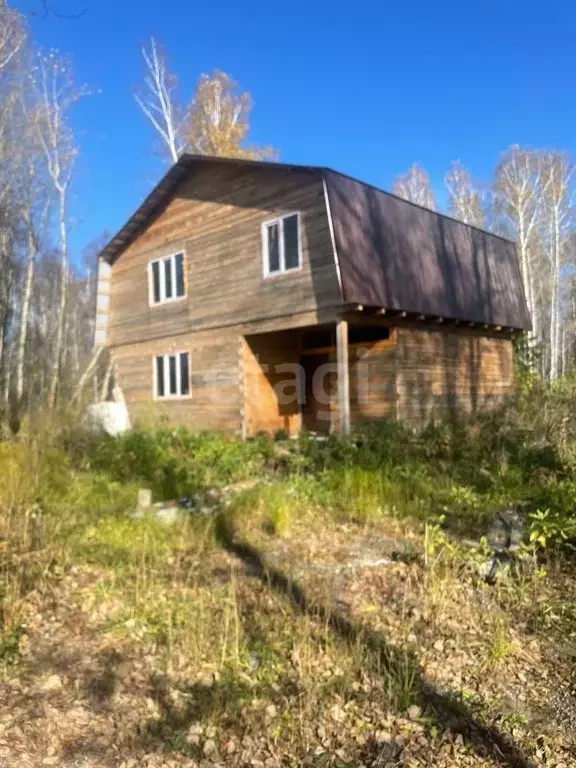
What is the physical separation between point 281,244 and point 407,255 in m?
2.91

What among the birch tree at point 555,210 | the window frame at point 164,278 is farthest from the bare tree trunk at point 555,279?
the window frame at point 164,278

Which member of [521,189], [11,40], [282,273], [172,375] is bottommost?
[172,375]

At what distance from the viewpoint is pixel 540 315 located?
3606 cm

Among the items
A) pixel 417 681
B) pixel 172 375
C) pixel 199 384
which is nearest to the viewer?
pixel 417 681

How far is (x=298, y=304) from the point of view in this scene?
43.1 feet

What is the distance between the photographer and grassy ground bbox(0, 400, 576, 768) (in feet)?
11.5

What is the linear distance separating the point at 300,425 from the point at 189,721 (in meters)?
12.9

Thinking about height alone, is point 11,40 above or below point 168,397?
above

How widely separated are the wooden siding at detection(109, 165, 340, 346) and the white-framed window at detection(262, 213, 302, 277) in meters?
0.16

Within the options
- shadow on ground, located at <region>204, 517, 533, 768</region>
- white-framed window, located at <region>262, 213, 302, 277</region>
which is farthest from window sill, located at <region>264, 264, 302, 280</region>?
shadow on ground, located at <region>204, 517, 533, 768</region>

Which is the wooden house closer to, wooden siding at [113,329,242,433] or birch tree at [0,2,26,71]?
wooden siding at [113,329,242,433]

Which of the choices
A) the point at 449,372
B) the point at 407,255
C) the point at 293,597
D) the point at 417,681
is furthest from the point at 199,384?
the point at 417,681

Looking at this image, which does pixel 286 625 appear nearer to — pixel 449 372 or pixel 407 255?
pixel 407 255

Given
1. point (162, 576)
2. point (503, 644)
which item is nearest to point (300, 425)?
point (162, 576)
